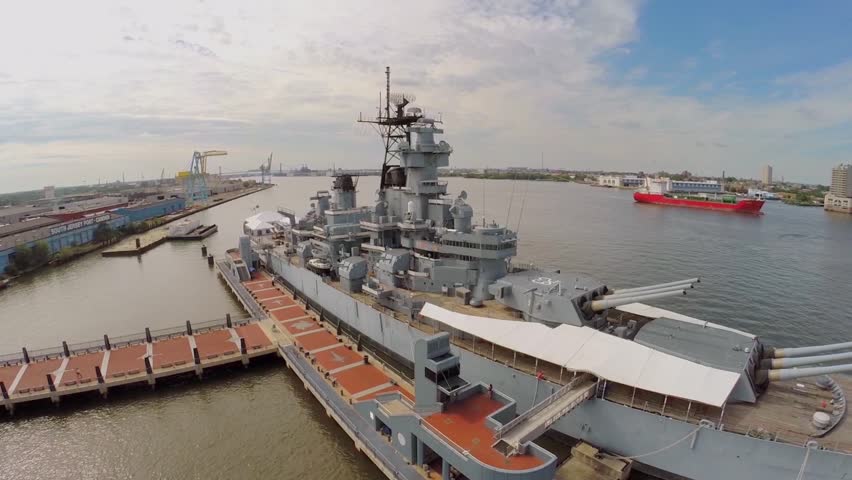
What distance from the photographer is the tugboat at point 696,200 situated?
246 feet

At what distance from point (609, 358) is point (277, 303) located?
23076mm

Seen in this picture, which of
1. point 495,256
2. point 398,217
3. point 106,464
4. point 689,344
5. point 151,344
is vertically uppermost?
point 398,217

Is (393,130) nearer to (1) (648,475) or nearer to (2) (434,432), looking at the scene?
(2) (434,432)

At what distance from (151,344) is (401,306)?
14742mm

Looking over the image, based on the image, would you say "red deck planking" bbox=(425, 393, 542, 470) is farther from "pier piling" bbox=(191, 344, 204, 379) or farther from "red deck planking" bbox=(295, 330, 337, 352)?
"pier piling" bbox=(191, 344, 204, 379)

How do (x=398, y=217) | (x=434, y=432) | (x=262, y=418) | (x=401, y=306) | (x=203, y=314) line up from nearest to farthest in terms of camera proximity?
(x=434, y=432) < (x=262, y=418) < (x=401, y=306) < (x=398, y=217) < (x=203, y=314)

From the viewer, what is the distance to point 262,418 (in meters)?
17.2

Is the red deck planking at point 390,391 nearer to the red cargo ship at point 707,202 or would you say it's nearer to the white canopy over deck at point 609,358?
the white canopy over deck at point 609,358

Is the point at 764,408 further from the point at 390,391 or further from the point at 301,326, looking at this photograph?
the point at 301,326

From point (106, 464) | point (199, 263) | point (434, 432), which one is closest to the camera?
point (434, 432)

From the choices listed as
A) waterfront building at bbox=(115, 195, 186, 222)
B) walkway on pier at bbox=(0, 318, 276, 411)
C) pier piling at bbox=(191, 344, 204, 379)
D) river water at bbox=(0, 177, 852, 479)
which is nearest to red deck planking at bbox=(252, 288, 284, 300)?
river water at bbox=(0, 177, 852, 479)

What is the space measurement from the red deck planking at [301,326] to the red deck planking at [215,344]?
10.3ft

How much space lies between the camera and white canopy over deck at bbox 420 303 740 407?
12.0 meters

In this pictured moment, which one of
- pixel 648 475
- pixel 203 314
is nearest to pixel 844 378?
pixel 648 475
